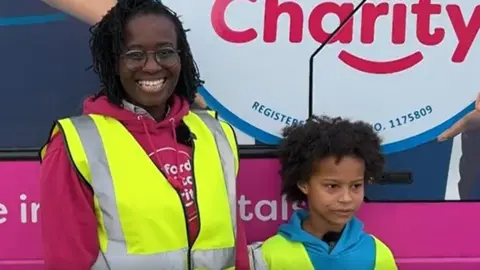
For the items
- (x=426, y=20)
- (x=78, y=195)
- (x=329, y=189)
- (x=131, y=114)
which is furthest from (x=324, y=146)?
(x=78, y=195)

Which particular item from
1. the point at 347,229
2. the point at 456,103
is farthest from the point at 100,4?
the point at 456,103

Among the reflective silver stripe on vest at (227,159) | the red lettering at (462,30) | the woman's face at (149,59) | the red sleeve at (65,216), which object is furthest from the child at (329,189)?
the red sleeve at (65,216)

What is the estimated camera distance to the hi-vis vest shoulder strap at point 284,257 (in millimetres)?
2053

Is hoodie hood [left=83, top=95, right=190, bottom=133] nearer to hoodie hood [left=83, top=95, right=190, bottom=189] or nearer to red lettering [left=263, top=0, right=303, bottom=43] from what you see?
hoodie hood [left=83, top=95, right=190, bottom=189]

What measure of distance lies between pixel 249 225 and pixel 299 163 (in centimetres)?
26

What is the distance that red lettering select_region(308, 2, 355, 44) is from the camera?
2090 mm

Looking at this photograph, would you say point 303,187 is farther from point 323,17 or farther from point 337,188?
point 323,17

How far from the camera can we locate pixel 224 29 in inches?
81.7

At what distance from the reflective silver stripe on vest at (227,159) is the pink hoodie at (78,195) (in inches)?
4.6

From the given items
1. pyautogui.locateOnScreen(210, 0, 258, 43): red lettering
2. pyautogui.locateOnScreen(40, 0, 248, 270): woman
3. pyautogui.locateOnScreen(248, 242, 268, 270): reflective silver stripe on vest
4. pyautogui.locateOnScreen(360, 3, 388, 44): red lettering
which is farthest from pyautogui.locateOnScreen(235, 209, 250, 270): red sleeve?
pyautogui.locateOnScreen(360, 3, 388, 44): red lettering

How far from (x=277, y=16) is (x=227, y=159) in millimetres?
495

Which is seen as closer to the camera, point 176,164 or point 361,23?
point 176,164

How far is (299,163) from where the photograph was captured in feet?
6.82

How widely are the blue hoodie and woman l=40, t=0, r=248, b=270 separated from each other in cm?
24
